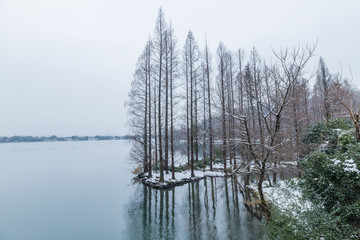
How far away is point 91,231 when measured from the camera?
20.1 ft

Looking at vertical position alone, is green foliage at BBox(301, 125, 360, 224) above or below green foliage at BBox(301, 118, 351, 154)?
below

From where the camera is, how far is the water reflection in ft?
18.3

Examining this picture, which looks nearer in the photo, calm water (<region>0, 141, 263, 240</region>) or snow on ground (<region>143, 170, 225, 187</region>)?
calm water (<region>0, 141, 263, 240</region>)

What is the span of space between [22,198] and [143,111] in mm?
8736

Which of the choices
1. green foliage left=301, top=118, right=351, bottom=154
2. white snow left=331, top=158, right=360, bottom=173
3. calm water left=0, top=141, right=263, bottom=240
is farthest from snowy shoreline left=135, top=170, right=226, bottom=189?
white snow left=331, top=158, right=360, bottom=173

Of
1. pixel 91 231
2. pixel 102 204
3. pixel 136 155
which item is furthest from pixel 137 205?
pixel 136 155

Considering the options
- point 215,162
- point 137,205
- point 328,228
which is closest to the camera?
point 328,228

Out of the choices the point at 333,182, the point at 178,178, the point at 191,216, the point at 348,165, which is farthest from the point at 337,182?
the point at 178,178

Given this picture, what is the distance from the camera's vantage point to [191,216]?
6.96 metres

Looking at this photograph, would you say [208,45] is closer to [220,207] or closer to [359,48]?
[359,48]

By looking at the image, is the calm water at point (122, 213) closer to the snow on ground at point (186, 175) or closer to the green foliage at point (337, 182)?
the snow on ground at point (186, 175)

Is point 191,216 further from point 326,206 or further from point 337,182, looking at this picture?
point 337,182

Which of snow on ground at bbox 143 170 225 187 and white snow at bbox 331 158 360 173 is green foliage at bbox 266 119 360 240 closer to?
white snow at bbox 331 158 360 173

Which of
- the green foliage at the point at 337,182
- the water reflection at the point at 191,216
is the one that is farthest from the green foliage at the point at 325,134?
the water reflection at the point at 191,216
